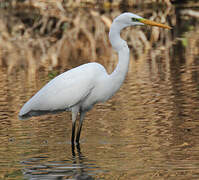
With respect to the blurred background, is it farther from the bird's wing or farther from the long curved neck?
the long curved neck

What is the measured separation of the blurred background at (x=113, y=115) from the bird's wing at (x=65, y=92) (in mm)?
446

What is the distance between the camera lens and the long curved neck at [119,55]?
7.50 meters

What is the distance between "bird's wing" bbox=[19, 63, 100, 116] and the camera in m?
7.59

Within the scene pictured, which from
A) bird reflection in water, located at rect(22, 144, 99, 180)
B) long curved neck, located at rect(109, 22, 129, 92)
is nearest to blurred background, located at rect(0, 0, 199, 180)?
bird reflection in water, located at rect(22, 144, 99, 180)

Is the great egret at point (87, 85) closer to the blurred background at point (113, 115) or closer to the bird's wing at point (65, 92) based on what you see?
the bird's wing at point (65, 92)

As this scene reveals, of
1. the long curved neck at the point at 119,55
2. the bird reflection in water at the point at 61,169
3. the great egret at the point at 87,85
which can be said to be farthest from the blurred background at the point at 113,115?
the long curved neck at the point at 119,55

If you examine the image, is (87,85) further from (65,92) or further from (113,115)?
(113,115)

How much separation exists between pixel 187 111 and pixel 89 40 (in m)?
10.1

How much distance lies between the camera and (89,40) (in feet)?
61.4

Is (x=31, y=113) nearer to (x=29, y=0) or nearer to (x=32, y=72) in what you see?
(x=32, y=72)

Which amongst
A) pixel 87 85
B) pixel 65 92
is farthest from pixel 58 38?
pixel 87 85

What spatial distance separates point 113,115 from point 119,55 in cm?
159

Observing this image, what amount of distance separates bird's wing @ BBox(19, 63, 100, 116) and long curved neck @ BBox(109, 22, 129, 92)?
0.28m

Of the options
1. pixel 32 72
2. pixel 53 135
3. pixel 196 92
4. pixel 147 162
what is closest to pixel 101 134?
pixel 53 135
